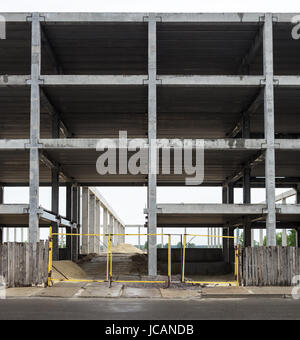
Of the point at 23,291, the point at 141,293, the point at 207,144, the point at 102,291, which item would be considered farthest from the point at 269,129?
the point at 23,291

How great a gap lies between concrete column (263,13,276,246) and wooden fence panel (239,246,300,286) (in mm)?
3419

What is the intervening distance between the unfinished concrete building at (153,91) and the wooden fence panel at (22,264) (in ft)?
A: 11.8

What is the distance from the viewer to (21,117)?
97.4ft

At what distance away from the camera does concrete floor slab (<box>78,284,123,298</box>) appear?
16.6 m

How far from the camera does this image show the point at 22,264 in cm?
1864

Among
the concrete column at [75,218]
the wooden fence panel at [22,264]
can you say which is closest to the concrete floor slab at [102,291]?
the wooden fence panel at [22,264]

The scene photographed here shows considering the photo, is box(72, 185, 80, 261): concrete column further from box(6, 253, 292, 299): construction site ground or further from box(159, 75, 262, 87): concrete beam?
box(159, 75, 262, 87): concrete beam

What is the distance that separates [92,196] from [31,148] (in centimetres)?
2397

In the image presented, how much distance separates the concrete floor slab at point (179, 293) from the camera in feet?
54.4

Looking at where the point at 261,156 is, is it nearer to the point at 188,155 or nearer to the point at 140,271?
Result: the point at 188,155

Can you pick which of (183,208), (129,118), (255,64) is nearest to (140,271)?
(183,208)

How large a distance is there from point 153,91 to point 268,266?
9769 mm

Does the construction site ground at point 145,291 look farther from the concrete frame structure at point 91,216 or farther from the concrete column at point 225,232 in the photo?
the concrete frame structure at point 91,216
